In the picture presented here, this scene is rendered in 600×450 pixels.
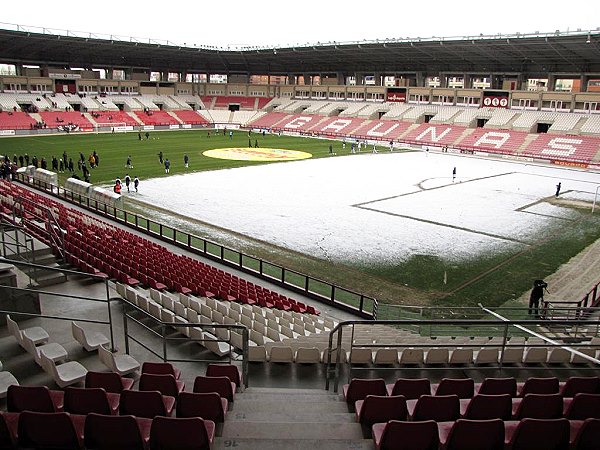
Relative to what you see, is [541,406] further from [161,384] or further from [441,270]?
[441,270]

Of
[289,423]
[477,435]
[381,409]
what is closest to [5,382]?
[289,423]

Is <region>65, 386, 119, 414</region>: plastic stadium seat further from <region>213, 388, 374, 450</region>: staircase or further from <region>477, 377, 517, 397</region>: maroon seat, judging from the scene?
<region>477, 377, 517, 397</region>: maroon seat

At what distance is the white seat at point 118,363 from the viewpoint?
7.19 metres

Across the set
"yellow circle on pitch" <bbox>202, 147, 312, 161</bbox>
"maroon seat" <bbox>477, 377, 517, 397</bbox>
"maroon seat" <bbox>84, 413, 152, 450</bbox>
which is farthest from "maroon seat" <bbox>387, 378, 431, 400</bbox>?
"yellow circle on pitch" <bbox>202, 147, 312, 161</bbox>

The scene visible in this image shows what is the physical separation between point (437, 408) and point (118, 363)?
4.45 metres

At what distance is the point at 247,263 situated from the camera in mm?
19312

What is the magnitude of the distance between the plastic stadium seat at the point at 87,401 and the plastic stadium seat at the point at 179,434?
0.95 m

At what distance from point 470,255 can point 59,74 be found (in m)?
76.1

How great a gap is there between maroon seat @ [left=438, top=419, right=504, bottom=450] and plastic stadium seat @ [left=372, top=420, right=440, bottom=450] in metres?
0.17

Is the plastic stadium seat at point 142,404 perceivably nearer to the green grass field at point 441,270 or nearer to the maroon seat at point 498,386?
the maroon seat at point 498,386

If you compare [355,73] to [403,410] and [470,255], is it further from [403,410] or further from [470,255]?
[403,410]

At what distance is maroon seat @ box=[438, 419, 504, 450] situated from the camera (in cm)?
488

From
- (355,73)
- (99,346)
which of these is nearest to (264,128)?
(355,73)

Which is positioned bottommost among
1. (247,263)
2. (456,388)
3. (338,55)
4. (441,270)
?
(441,270)
